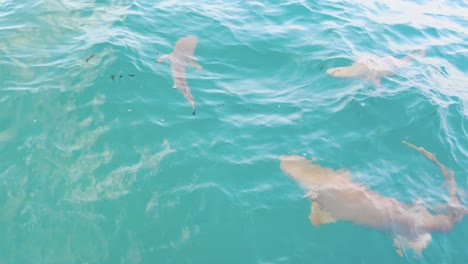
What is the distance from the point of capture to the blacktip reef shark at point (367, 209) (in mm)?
6238

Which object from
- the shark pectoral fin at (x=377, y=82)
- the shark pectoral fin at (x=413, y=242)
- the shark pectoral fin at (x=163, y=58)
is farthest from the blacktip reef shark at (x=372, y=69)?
the shark pectoral fin at (x=413, y=242)

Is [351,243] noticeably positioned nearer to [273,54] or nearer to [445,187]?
[445,187]

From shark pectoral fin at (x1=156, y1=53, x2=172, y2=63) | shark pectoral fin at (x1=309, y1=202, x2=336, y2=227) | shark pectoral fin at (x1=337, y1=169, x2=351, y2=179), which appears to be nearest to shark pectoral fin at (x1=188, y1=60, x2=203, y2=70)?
shark pectoral fin at (x1=156, y1=53, x2=172, y2=63)

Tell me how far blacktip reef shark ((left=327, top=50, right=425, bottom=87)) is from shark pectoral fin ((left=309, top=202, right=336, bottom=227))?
190 inches

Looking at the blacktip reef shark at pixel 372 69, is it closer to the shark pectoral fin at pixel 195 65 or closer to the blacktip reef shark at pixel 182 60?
the shark pectoral fin at pixel 195 65

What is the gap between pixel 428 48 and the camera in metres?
12.7

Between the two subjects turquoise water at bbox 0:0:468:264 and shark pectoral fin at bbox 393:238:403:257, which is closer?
turquoise water at bbox 0:0:468:264

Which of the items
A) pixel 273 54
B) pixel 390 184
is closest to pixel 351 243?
pixel 390 184

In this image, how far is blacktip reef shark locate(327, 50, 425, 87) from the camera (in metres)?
9.95

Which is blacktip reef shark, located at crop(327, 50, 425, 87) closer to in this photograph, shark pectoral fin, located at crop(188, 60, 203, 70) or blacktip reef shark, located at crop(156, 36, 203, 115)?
shark pectoral fin, located at crop(188, 60, 203, 70)

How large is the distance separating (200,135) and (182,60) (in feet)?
9.85

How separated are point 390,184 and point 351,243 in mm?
1744

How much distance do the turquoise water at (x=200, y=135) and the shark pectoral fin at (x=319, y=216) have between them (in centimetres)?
11

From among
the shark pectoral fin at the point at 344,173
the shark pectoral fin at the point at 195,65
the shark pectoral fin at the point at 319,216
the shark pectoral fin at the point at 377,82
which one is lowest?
the shark pectoral fin at the point at 319,216
